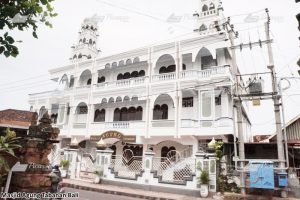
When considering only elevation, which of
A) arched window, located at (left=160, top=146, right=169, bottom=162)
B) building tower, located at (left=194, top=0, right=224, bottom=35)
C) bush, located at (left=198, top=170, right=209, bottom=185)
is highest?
building tower, located at (left=194, top=0, right=224, bottom=35)

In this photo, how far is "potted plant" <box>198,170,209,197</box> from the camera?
11.9 meters

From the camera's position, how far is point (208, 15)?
20.4 m

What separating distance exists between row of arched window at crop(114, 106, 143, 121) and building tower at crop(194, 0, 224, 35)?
351 inches

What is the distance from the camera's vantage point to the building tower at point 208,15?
789 inches

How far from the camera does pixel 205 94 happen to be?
17188 mm

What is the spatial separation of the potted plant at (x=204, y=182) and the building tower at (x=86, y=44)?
→ 21.2 metres

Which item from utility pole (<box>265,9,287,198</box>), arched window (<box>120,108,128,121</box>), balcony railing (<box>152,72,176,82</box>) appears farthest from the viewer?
arched window (<box>120,108,128,121</box>)

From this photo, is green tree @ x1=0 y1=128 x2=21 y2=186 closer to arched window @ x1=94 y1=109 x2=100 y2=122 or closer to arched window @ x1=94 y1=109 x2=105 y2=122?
arched window @ x1=94 y1=109 x2=105 y2=122

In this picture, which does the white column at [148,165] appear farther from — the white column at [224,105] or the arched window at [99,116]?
the arched window at [99,116]

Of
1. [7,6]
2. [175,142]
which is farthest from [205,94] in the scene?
[7,6]

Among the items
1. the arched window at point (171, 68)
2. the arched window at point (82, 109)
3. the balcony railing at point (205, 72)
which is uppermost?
the arched window at point (171, 68)

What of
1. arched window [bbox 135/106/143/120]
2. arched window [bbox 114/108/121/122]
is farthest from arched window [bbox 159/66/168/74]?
arched window [bbox 114/108/121/122]

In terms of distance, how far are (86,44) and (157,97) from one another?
44.9ft

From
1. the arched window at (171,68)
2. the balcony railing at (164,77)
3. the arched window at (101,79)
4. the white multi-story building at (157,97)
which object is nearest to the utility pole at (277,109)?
the white multi-story building at (157,97)
